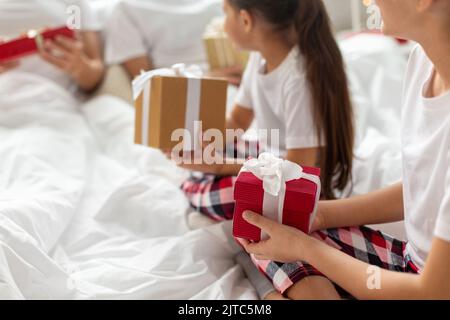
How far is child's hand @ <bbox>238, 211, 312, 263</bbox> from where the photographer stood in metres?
0.76

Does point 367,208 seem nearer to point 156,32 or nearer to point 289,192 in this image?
point 289,192

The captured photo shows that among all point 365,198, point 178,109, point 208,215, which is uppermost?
point 178,109

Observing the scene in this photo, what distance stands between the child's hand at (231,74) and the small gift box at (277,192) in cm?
78

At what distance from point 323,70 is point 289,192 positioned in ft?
1.29

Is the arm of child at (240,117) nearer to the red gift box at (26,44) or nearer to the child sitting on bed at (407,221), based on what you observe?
the child sitting on bed at (407,221)

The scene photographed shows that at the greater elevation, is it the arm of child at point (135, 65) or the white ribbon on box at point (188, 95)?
the white ribbon on box at point (188, 95)

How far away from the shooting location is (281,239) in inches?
30.0

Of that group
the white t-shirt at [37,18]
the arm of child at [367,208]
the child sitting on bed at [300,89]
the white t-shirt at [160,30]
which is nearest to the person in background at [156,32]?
the white t-shirt at [160,30]

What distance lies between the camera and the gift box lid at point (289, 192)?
741 mm

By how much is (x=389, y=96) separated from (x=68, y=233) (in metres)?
1.02

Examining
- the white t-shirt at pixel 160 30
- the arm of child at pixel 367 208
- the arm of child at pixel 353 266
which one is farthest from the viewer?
the white t-shirt at pixel 160 30

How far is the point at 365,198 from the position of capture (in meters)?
0.90
